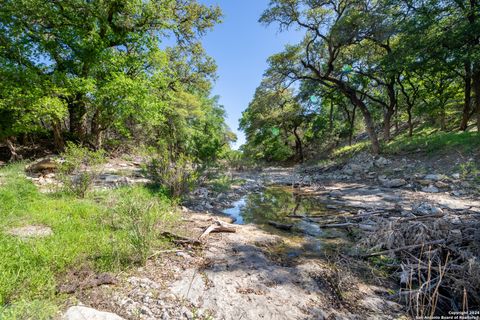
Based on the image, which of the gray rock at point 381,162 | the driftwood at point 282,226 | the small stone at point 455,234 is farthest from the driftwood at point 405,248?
the gray rock at point 381,162

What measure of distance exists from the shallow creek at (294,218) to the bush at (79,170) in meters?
3.50

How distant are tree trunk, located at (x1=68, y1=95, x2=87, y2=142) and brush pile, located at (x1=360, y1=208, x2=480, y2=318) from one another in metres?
13.2

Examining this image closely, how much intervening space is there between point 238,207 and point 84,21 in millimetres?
10295

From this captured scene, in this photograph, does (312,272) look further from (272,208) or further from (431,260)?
(272,208)

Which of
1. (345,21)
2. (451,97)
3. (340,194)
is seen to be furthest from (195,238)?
(451,97)

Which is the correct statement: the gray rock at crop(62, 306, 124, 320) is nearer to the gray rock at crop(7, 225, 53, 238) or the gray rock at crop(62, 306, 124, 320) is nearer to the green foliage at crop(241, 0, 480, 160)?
the gray rock at crop(7, 225, 53, 238)

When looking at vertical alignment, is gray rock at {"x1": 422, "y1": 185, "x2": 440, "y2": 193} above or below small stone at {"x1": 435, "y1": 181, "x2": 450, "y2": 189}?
below

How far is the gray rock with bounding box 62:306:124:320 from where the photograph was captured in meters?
1.84

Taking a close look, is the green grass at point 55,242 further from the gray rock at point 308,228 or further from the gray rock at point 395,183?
the gray rock at point 395,183

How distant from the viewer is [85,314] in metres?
1.88

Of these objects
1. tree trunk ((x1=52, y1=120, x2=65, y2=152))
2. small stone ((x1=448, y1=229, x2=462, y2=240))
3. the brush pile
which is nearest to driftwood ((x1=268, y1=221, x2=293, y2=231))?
the brush pile

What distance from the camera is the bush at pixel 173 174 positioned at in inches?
233

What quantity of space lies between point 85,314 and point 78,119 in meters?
12.4

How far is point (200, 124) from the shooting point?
69.4 ft
